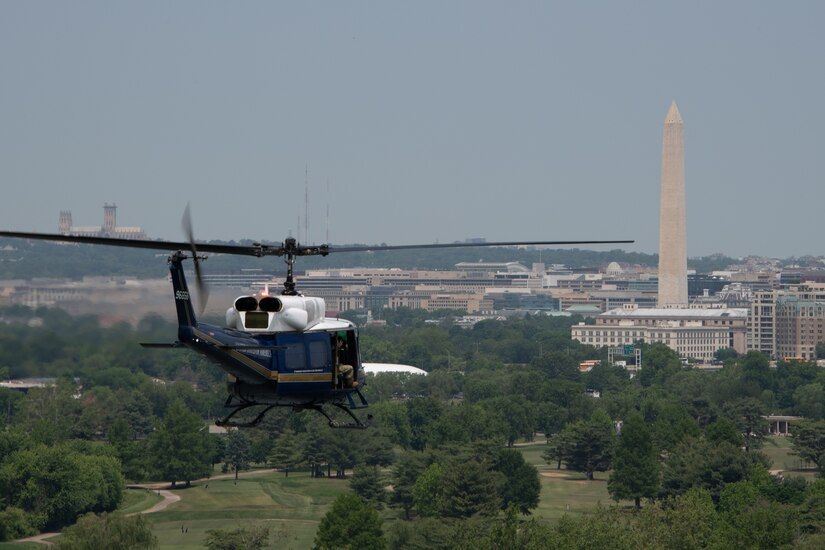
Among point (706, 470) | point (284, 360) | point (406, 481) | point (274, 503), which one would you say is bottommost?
point (274, 503)

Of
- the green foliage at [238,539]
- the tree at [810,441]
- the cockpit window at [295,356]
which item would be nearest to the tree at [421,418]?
the tree at [810,441]

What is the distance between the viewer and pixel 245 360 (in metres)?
46.6

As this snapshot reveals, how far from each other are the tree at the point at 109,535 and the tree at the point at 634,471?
39.3m

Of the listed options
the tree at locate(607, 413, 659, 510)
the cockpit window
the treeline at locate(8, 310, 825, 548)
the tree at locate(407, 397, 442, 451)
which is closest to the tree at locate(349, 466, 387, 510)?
the treeline at locate(8, 310, 825, 548)

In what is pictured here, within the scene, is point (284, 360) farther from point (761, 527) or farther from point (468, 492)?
point (468, 492)

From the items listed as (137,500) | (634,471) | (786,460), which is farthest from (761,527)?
(786,460)

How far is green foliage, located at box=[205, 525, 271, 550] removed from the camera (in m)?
110

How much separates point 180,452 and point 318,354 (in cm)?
10134

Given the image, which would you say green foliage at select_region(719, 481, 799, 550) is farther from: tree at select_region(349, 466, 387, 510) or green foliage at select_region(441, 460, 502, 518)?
tree at select_region(349, 466, 387, 510)

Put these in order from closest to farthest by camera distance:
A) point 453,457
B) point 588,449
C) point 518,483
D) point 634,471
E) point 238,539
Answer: point 238,539 < point 518,483 < point 634,471 < point 453,457 < point 588,449

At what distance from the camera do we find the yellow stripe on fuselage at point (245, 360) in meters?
45.5

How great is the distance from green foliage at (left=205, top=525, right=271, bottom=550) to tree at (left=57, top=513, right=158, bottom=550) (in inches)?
125

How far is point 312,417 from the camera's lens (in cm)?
16000

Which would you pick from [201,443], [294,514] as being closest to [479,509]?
[294,514]
